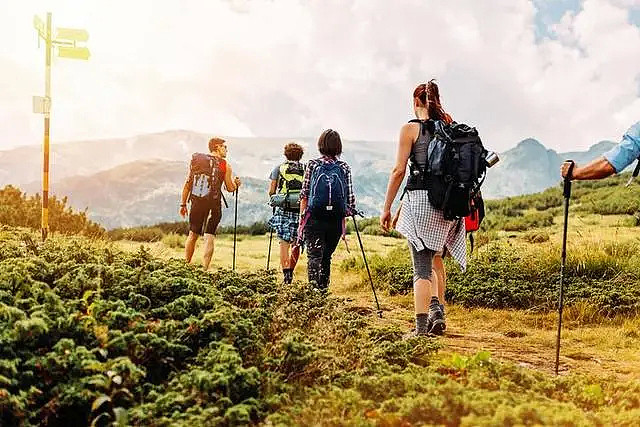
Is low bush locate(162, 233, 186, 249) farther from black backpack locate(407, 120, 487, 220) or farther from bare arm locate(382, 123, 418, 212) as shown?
black backpack locate(407, 120, 487, 220)

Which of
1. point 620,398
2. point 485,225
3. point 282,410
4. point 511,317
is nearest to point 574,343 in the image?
point 511,317

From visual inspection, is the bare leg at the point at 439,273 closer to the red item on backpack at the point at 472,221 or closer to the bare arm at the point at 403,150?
the red item on backpack at the point at 472,221

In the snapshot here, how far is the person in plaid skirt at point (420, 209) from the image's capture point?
24.2 ft

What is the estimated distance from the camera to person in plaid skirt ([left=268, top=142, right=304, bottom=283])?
35.1ft

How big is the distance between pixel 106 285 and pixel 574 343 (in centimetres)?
494

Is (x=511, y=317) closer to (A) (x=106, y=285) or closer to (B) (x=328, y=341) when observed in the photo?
(B) (x=328, y=341)

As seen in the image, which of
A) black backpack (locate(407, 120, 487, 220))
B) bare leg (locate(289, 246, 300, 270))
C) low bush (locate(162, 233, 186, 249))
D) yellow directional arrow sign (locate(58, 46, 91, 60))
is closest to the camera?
black backpack (locate(407, 120, 487, 220))

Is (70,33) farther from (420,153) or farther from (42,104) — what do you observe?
(420,153)

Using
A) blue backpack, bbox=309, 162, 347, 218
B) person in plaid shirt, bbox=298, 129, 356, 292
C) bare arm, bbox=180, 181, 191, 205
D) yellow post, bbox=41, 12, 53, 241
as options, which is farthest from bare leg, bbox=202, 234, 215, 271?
yellow post, bbox=41, 12, 53, 241

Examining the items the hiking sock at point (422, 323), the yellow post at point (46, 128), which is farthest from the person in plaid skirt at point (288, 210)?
the yellow post at point (46, 128)

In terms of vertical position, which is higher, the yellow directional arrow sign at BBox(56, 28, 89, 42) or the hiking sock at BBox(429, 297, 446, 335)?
the yellow directional arrow sign at BBox(56, 28, 89, 42)

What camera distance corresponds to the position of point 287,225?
10.8 meters

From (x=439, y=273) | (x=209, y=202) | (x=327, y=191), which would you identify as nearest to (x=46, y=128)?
(x=209, y=202)

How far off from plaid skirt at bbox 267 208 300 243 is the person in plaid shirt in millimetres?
1189
